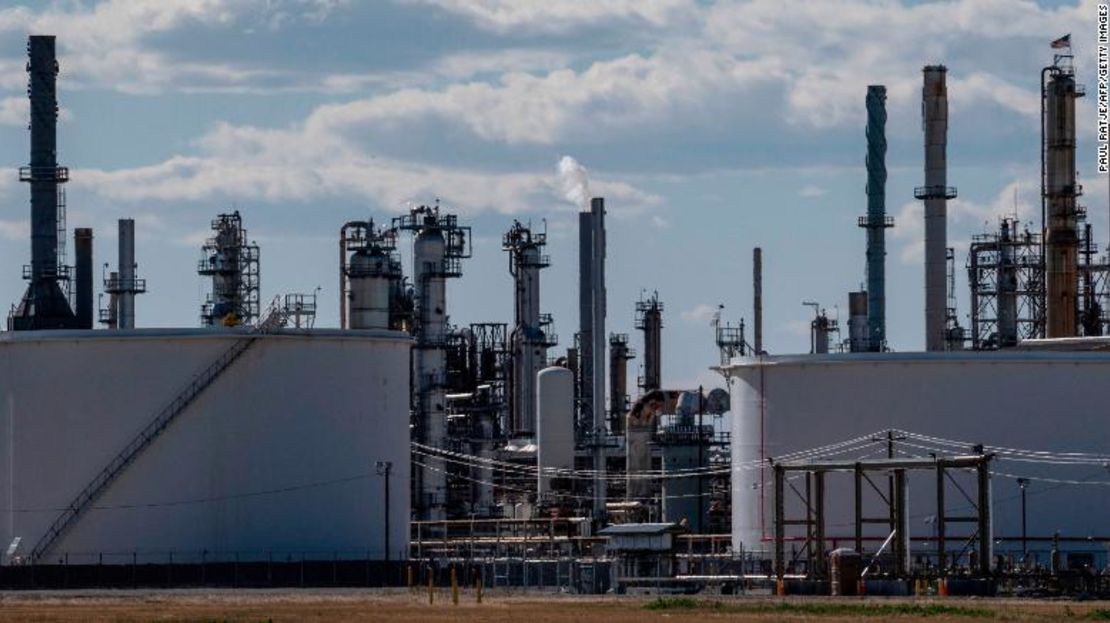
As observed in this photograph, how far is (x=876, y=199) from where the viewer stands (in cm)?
10906

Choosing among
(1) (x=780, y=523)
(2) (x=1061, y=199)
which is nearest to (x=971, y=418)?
(1) (x=780, y=523)

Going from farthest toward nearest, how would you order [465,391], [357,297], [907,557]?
[465,391] < [357,297] < [907,557]

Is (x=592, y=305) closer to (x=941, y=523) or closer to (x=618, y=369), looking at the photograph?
(x=618, y=369)

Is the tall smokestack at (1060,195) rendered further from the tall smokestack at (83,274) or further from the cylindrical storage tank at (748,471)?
the tall smokestack at (83,274)

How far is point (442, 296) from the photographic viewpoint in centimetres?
10338

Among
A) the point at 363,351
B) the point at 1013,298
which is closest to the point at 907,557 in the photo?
the point at 363,351

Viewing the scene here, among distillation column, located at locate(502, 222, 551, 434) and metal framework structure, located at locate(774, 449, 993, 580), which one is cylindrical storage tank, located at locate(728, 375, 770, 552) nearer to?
metal framework structure, located at locate(774, 449, 993, 580)

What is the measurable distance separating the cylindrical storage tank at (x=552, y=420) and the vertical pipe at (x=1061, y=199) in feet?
60.2

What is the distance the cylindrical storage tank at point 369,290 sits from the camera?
9350 centimetres

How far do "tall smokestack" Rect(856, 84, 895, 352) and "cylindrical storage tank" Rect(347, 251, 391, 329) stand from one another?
23824 millimetres

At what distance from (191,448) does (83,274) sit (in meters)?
24.0

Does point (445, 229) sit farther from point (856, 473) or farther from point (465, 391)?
point (856, 473)

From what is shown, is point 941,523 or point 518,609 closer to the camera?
point 518,609

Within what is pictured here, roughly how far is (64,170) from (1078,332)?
3990 cm
